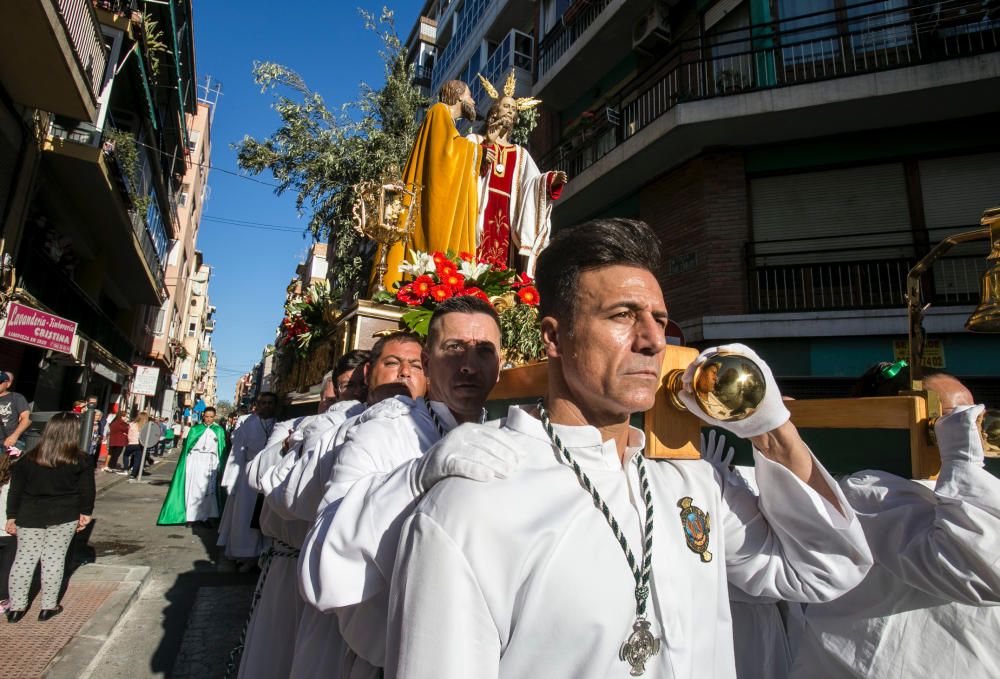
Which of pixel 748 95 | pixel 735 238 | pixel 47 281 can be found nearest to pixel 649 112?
pixel 748 95

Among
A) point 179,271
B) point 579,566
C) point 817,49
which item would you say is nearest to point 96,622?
point 579,566

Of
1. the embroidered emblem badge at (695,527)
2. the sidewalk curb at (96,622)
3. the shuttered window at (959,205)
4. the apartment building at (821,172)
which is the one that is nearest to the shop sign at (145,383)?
the sidewalk curb at (96,622)

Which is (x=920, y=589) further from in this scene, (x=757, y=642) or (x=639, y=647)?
(x=639, y=647)

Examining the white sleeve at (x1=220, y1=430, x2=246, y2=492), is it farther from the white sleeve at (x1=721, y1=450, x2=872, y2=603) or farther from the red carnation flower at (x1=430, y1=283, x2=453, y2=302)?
the white sleeve at (x1=721, y1=450, x2=872, y2=603)

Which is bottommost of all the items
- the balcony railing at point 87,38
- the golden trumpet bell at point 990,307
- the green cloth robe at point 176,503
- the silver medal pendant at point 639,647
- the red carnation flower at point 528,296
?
the green cloth robe at point 176,503

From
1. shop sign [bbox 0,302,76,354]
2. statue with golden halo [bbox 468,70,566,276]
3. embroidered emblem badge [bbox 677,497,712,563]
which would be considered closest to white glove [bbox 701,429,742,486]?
embroidered emblem badge [bbox 677,497,712,563]

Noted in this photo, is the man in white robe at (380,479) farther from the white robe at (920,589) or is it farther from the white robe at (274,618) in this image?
the white robe at (920,589)

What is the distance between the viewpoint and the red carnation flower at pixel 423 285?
328cm

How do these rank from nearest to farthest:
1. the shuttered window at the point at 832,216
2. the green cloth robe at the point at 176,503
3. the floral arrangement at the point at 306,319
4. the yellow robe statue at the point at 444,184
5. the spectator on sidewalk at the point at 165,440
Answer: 1. the yellow robe statue at the point at 444,184
2. the floral arrangement at the point at 306,319
3. the green cloth robe at the point at 176,503
4. the shuttered window at the point at 832,216
5. the spectator on sidewalk at the point at 165,440

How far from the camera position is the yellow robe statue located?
491 cm

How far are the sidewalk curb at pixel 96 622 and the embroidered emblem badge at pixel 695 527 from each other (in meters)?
4.39

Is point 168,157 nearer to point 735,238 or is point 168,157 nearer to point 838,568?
point 735,238

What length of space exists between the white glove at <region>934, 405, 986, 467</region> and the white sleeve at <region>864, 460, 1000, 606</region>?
0.06ft

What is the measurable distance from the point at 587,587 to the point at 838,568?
0.66 m
